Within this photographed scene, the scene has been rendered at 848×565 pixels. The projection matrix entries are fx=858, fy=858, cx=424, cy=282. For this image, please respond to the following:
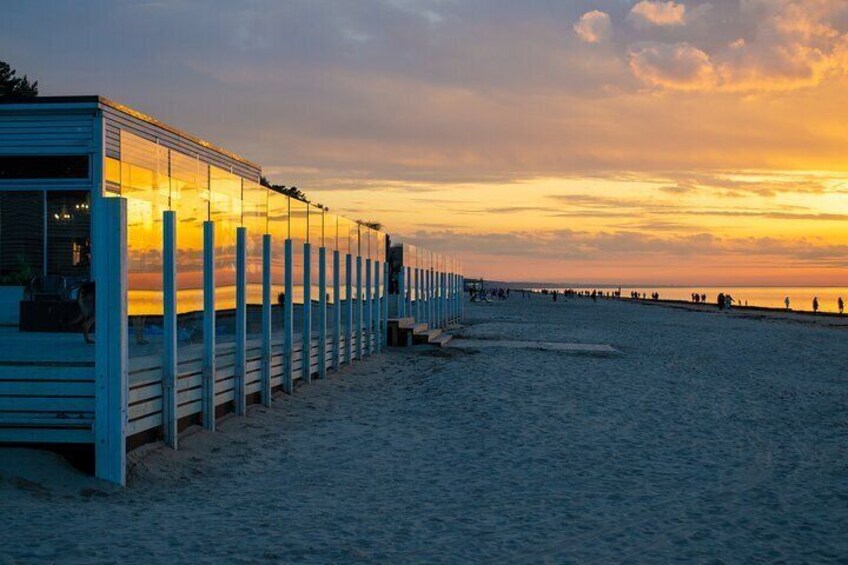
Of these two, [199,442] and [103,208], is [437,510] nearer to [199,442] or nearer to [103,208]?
[199,442]

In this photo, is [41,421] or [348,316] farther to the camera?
[348,316]

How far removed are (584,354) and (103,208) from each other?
16239 millimetres

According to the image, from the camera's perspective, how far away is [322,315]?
15.3m

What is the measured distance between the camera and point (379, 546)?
6.15 m

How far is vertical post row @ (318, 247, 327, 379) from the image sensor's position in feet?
49.3

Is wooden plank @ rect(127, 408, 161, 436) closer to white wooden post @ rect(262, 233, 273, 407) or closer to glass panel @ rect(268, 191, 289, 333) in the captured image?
white wooden post @ rect(262, 233, 273, 407)

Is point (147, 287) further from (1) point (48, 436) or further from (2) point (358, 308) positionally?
(2) point (358, 308)

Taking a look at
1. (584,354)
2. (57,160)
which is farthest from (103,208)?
(584,354)

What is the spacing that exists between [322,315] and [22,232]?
25.0 ft

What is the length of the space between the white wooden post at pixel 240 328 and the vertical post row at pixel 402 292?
43.1ft

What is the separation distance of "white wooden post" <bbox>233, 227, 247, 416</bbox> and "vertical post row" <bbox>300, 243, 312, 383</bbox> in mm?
3063

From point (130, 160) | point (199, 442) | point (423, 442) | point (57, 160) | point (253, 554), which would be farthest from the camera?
point (57, 160)

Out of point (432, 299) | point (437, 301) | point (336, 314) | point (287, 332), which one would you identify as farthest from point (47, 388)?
point (437, 301)

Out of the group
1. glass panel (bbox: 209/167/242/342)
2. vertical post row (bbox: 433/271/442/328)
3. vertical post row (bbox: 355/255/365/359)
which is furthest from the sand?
vertical post row (bbox: 433/271/442/328)
